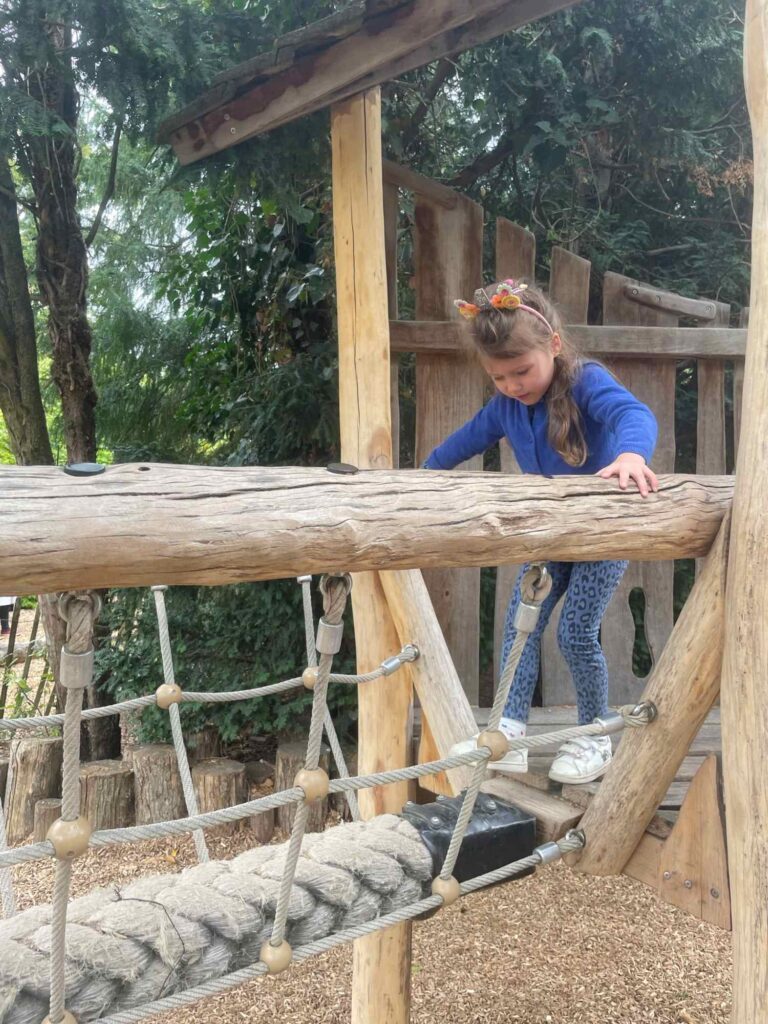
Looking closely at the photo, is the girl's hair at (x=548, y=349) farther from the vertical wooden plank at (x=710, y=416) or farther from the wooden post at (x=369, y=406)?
the vertical wooden plank at (x=710, y=416)

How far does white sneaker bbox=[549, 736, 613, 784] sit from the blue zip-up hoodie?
2.20 ft

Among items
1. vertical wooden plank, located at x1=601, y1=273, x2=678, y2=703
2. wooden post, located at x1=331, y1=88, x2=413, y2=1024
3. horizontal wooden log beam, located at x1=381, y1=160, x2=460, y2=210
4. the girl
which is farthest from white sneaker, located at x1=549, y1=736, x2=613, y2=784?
horizontal wooden log beam, located at x1=381, y1=160, x2=460, y2=210

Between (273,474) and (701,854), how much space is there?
1111 mm

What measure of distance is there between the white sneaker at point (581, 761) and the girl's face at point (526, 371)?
85 centimetres

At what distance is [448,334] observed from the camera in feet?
9.08

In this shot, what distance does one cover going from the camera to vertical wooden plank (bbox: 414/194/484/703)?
9.27 ft

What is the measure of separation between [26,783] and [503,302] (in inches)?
113

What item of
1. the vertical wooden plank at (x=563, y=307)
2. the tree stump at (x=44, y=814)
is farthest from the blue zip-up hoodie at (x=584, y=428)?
the tree stump at (x=44, y=814)

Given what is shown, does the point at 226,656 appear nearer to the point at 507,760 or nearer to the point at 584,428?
the point at 507,760

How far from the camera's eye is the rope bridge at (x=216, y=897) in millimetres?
967

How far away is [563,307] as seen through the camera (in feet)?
9.43

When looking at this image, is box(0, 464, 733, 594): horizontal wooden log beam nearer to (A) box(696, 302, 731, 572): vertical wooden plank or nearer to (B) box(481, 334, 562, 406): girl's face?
(B) box(481, 334, 562, 406): girl's face

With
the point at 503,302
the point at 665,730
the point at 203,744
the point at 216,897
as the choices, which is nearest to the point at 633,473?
the point at 665,730

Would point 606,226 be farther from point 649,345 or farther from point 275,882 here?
point 275,882
